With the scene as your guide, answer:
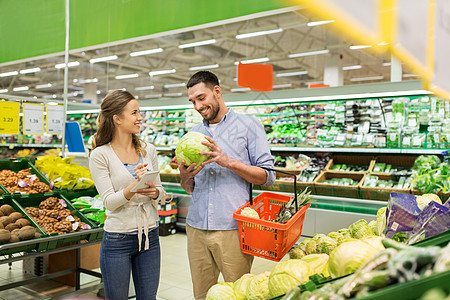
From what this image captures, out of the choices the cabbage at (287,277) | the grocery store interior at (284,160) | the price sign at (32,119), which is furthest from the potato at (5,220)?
the cabbage at (287,277)

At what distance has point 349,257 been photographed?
1.00 m

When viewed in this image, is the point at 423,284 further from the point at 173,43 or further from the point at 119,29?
the point at 173,43

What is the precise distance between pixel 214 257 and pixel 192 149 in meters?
0.62

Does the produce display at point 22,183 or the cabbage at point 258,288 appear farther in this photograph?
the produce display at point 22,183

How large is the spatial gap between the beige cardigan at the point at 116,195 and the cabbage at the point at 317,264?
46.1 inches

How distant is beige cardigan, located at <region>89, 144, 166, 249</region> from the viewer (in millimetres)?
2134

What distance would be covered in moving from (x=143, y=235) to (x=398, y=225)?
1.48 m

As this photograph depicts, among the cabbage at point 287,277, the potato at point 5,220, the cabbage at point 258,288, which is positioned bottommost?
the potato at point 5,220

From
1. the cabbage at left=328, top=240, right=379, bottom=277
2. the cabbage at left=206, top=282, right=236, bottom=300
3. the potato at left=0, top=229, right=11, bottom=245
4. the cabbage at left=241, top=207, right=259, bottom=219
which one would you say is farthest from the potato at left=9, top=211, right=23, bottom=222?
the cabbage at left=328, top=240, right=379, bottom=277

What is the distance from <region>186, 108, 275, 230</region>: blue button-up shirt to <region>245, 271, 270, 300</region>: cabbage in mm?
767

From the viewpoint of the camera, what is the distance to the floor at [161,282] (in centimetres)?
368

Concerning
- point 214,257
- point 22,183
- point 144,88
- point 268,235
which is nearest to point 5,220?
point 22,183

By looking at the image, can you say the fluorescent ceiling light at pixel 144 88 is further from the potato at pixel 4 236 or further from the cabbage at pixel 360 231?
the cabbage at pixel 360 231

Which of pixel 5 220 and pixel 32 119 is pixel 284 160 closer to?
pixel 32 119
